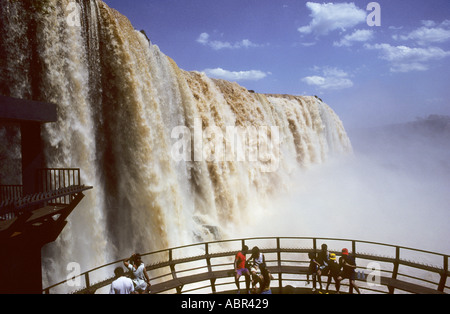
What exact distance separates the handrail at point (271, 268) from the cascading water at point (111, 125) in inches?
39.9

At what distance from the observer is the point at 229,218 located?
62.0 feet

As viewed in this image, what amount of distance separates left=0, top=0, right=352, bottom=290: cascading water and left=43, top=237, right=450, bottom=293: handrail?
3.32 ft

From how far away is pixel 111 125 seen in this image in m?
12.1

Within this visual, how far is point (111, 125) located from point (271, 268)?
8673mm

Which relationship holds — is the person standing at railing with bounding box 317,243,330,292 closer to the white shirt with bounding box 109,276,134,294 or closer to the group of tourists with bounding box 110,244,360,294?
the group of tourists with bounding box 110,244,360,294

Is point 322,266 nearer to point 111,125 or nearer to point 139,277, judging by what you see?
point 139,277

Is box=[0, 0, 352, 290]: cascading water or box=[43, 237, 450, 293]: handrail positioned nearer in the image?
box=[43, 237, 450, 293]: handrail

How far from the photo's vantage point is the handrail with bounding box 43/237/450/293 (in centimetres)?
544

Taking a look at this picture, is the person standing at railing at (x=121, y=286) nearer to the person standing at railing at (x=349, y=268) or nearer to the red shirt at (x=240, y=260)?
the red shirt at (x=240, y=260)

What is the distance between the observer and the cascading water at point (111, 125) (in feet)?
31.9

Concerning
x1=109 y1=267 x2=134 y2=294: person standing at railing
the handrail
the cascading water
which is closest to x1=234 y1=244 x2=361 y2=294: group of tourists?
the handrail

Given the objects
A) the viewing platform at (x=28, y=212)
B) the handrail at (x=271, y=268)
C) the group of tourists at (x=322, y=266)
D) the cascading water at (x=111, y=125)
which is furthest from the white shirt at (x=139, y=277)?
the cascading water at (x=111, y=125)

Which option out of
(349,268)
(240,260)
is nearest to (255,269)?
(240,260)
